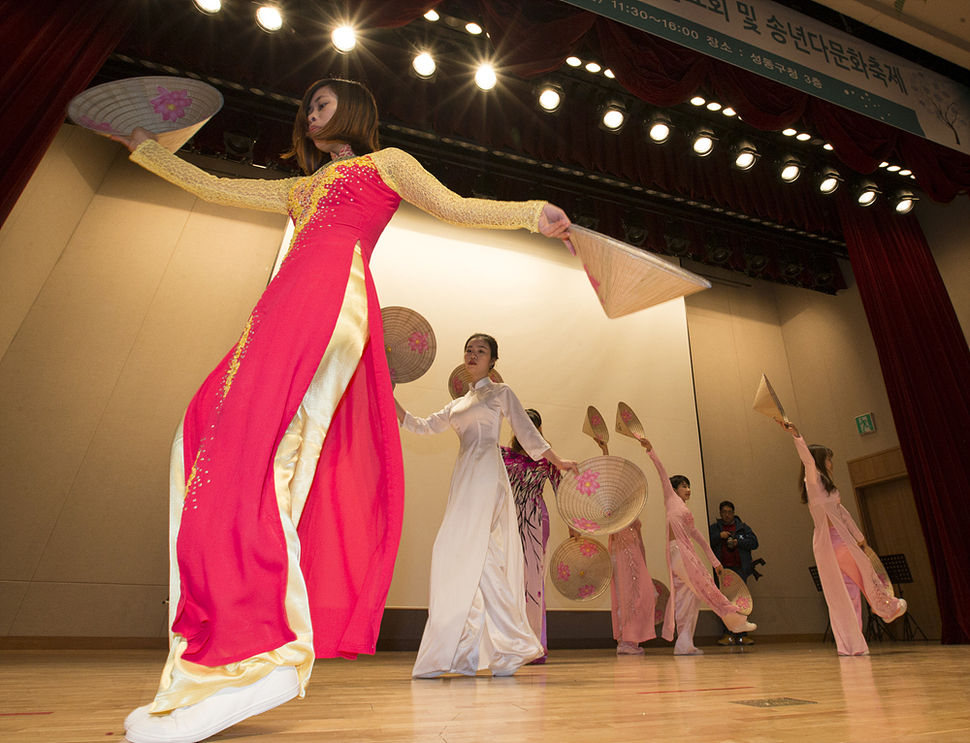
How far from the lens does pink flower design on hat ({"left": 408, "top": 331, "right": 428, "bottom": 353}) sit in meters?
2.29

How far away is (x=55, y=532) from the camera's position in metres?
3.83

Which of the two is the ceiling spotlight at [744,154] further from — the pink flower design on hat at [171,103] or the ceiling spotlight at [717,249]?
the pink flower design on hat at [171,103]

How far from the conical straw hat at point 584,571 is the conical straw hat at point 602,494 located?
1.08 metres

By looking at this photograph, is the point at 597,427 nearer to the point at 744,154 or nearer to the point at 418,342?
the point at 418,342

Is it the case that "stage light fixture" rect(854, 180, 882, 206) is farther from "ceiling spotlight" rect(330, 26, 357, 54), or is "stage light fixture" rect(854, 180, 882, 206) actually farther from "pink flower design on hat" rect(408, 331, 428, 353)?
"pink flower design on hat" rect(408, 331, 428, 353)

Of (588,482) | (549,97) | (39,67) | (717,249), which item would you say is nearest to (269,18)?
(39,67)

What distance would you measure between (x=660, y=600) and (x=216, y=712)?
4.30 metres

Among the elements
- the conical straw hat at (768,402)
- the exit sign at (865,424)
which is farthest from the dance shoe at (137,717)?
the exit sign at (865,424)

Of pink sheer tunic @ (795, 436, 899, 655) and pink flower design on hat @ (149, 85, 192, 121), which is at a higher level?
pink flower design on hat @ (149, 85, 192, 121)

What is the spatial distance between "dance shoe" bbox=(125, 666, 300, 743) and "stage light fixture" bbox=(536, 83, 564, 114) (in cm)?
435

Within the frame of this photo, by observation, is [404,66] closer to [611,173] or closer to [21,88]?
[611,173]

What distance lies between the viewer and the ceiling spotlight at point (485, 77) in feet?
13.4

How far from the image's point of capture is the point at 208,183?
4.46 feet

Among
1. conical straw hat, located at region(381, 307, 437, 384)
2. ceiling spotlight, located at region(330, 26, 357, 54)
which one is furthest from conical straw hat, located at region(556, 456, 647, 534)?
ceiling spotlight, located at region(330, 26, 357, 54)
